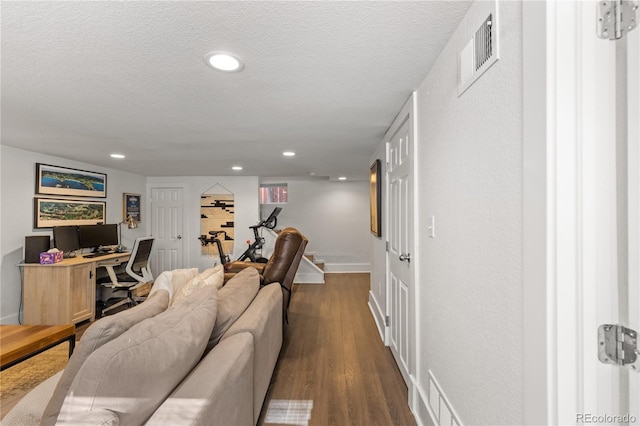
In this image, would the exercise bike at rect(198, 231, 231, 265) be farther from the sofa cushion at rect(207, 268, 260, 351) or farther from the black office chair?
the sofa cushion at rect(207, 268, 260, 351)

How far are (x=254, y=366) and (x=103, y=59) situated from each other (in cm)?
180

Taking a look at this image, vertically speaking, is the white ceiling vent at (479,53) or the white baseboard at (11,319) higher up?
the white ceiling vent at (479,53)

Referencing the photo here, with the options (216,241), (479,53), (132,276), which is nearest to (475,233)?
(479,53)

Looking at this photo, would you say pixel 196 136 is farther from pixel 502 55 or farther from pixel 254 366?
pixel 502 55

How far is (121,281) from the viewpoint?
157 inches

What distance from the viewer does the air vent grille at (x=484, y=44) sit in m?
0.92

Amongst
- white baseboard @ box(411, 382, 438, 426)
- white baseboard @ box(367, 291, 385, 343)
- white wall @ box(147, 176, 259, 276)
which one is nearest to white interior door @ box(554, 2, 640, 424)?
white baseboard @ box(411, 382, 438, 426)

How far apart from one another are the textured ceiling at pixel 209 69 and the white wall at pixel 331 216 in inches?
150

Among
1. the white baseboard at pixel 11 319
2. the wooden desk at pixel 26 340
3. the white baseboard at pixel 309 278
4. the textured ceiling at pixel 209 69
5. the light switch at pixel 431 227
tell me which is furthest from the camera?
the white baseboard at pixel 309 278

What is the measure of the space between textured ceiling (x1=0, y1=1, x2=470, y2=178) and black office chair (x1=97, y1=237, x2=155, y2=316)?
4.97 feet

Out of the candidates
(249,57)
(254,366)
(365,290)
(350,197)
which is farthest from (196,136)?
(350,197)

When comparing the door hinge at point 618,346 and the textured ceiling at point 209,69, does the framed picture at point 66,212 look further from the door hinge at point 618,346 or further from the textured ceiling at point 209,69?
the door hinge at point 618,346

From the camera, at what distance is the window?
22.2 feet

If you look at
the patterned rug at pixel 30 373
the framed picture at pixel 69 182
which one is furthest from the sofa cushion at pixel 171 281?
the framed picture at pixel 69 182
